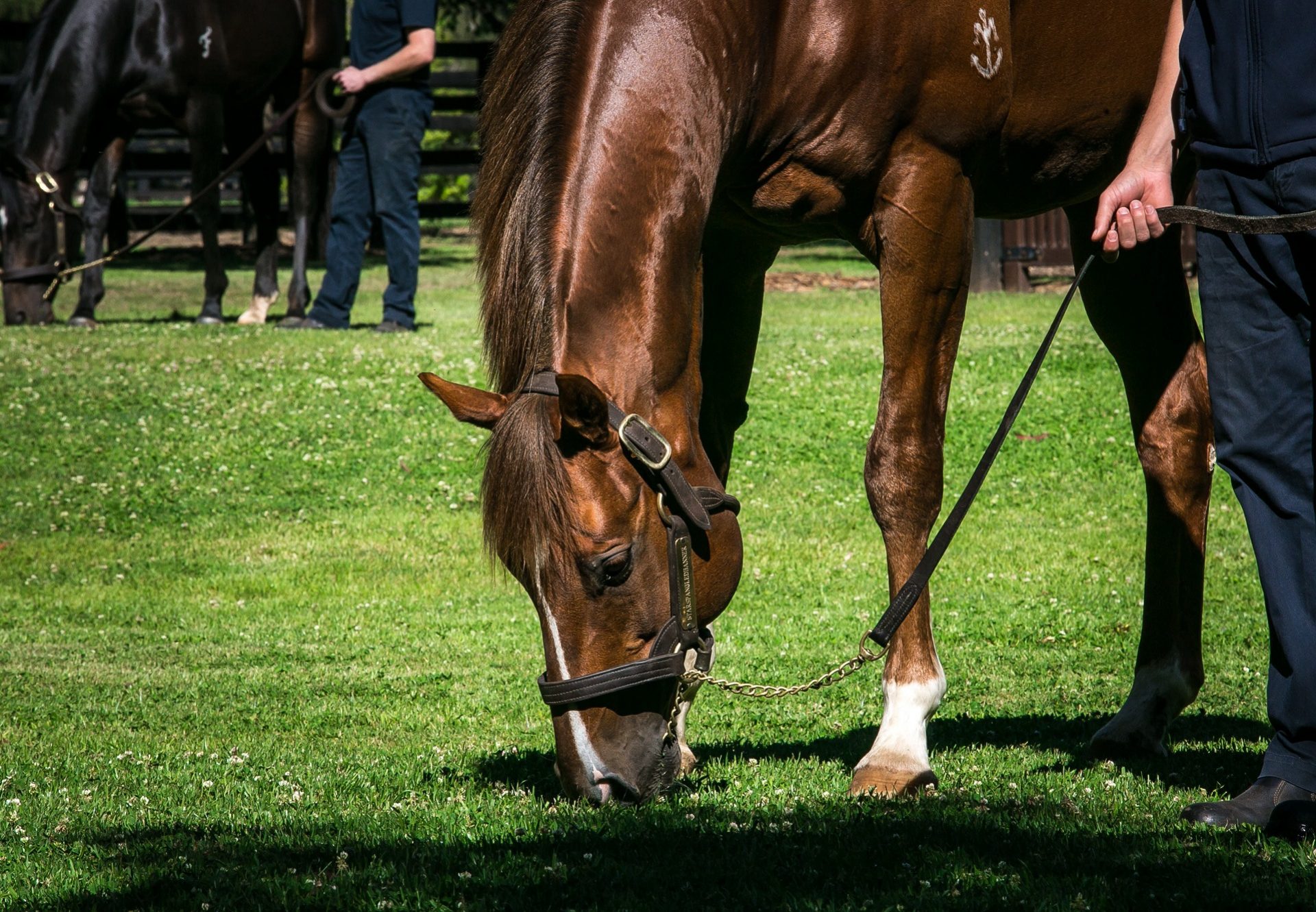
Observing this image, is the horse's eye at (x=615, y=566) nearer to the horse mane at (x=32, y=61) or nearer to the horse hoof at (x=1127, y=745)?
the horse hoof at (x=1127, y=745)

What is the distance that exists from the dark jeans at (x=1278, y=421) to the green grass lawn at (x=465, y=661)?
0.36 meters

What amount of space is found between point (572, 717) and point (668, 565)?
42 cm

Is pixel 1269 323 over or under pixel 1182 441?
over

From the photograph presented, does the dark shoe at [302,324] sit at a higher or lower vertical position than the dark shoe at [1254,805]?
lower

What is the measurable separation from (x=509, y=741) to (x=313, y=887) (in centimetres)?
176

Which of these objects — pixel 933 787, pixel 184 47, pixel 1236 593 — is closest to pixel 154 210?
pixel 184 47

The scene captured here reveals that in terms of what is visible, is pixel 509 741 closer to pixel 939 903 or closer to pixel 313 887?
pixel 313 887

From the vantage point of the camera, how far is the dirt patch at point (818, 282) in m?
18.4

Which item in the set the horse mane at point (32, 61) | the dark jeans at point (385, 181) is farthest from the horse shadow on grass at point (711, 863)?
the horse mane at point (32, 61)

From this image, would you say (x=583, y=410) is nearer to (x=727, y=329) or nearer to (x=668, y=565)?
(x=668, y=565)

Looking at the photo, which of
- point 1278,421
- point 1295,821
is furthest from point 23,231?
point 1295,821

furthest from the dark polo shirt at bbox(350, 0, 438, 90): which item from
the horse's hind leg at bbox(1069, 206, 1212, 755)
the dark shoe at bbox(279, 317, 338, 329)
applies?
the horse's hind leg at bbox(1069, 206, 1212, 755)

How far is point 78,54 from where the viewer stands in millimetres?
12195

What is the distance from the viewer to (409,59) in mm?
11523
